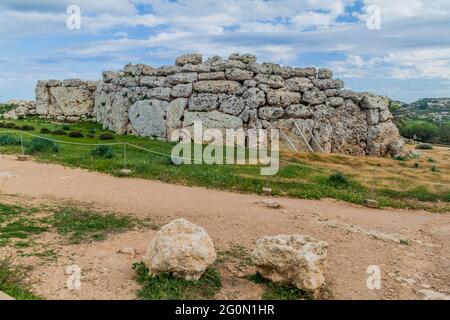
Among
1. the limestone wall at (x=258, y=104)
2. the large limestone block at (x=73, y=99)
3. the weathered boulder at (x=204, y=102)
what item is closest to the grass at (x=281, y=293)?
the limestone wall at (x=258, y=104)

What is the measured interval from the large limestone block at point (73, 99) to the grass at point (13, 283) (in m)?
27.2

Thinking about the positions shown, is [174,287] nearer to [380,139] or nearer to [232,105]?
[232,105]

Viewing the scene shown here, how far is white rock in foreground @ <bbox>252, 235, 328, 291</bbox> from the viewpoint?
21.8ft

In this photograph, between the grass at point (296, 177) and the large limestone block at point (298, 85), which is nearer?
the grass at point (296, 177)

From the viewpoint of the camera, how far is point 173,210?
1131 cm

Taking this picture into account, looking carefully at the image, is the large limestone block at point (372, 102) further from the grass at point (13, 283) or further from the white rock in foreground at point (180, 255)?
the grass at point (13, 283)

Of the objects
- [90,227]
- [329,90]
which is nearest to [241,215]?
[90,227]

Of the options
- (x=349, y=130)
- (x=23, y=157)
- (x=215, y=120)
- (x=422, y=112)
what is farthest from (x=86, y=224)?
(x=422, y=112)

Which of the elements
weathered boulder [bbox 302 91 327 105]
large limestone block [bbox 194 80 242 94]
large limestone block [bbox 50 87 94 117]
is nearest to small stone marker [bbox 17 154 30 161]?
large limestone block [bbox 194 80 242 94]

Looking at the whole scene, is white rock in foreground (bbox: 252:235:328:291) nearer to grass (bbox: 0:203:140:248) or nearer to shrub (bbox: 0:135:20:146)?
grass (bbox: 0:203:140:248)

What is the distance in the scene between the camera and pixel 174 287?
6.55 m

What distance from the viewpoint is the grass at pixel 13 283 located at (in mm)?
6195

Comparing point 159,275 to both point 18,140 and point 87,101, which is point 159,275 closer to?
point 18,140

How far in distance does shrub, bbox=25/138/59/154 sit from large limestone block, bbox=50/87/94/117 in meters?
13.9
